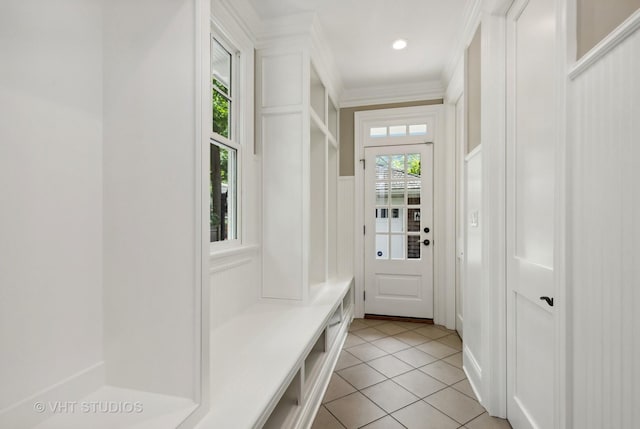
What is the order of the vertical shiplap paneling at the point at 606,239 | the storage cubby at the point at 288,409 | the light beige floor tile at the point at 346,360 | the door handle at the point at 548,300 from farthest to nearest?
the light beige floor tile at the point at 346,360, the storage cubby at the point at 288,409, the door handle at the point at 548,300, the vertical shiplap paneling at the point at 606,239

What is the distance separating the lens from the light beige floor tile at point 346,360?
8.16 feet

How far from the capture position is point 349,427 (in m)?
1.76

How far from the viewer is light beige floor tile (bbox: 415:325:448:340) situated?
3149mm

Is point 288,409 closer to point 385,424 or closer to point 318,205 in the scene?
point 385,424

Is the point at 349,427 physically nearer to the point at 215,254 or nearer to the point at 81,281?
the point at 215,254

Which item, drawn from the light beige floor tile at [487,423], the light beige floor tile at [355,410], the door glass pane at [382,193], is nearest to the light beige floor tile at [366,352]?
the light beige floor tile at [355,410]

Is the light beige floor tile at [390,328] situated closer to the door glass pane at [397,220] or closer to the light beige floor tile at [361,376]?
the light beige floor tile at [361,376]

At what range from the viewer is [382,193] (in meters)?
3.67

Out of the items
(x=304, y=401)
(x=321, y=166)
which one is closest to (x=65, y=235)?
(x=304, y=401)

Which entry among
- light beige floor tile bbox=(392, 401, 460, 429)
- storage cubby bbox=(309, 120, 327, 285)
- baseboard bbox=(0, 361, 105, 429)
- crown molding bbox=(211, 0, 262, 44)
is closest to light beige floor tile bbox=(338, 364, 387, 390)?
light beige floor tile bbox=(392, 401, 460, 429)

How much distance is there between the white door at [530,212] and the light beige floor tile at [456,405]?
21 centimetres

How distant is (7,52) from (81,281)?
770 millimetres

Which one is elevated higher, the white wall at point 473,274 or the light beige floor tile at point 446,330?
the white wall at point 473,274

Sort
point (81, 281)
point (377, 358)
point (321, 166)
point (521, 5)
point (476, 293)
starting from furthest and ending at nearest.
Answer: point (321, 166), point (377, 358), point (476, 293), point (521, 5), point (81, 281)
